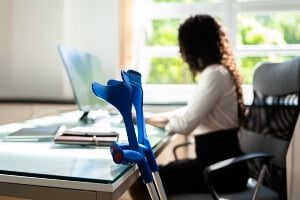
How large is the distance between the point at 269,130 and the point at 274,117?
0.20ft

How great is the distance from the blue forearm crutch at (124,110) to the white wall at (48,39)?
6.32ft

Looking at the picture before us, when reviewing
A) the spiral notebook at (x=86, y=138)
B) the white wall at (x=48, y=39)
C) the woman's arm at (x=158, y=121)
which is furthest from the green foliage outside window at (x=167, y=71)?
the spiral notebook at (x=86, y=138)

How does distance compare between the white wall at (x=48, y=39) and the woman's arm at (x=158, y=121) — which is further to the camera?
the white wall at (x=48, y=39)

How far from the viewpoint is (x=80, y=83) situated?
6.22ft

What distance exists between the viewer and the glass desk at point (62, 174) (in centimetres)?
86

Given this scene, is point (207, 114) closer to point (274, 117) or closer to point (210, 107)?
point (210, 107)

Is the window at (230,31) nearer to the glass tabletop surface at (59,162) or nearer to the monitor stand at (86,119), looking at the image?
Result: the monitor stand at (86,119)

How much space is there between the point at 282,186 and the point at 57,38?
205 centimetres

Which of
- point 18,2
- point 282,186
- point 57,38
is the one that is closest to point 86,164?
point 282,186

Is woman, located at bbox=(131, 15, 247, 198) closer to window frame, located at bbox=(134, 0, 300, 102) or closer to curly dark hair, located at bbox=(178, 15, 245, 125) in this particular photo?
curly dark hair, located at bbox=(178, 15, 245, 125)

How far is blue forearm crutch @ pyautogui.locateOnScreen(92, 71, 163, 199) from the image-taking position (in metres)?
0.89

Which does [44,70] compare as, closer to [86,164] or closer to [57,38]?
[57,38]

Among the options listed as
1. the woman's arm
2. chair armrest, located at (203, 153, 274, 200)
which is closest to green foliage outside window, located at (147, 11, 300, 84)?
the woman's arm

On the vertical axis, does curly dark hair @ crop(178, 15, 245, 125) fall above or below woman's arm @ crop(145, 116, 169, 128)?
above
